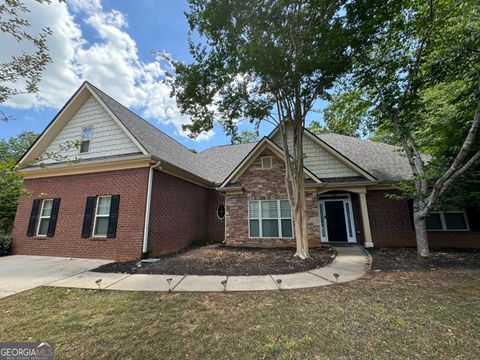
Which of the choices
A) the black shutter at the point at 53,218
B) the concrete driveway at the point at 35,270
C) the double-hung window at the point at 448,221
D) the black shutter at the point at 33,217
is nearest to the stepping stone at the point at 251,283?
the concrete driveway at the point at 35,270

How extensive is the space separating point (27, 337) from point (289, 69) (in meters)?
8.84

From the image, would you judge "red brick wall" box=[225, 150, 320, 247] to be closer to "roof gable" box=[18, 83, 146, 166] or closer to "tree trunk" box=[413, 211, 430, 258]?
"tree trunk" box=[413, 211, 430, 258]

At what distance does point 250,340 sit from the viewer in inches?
124

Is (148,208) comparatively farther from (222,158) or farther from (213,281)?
(222,158)

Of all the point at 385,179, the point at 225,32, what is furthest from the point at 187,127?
the point at 385,179

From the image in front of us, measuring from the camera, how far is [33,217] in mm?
10070

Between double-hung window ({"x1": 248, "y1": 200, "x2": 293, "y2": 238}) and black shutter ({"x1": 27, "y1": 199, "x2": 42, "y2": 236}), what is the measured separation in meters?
10.2

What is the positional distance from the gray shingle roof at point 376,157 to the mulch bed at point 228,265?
555 cm

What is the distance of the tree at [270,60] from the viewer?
22.7 feet

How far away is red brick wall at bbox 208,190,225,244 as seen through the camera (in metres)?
13.2

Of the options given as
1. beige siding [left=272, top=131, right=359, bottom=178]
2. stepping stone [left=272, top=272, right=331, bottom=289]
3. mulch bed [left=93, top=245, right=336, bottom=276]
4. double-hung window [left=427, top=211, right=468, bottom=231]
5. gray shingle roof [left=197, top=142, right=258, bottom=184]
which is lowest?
stepping stone [left=272, top=272, right=331, bottom=289]

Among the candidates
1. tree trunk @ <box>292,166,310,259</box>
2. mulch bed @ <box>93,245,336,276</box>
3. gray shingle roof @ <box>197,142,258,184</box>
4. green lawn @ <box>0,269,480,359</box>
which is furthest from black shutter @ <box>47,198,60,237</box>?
tree trunk @ <box>292,166,310,259</box>

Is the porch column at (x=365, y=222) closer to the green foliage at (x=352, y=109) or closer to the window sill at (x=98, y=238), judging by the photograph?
the green foliage at (x=352, y=109)

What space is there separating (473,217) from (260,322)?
12007mm
